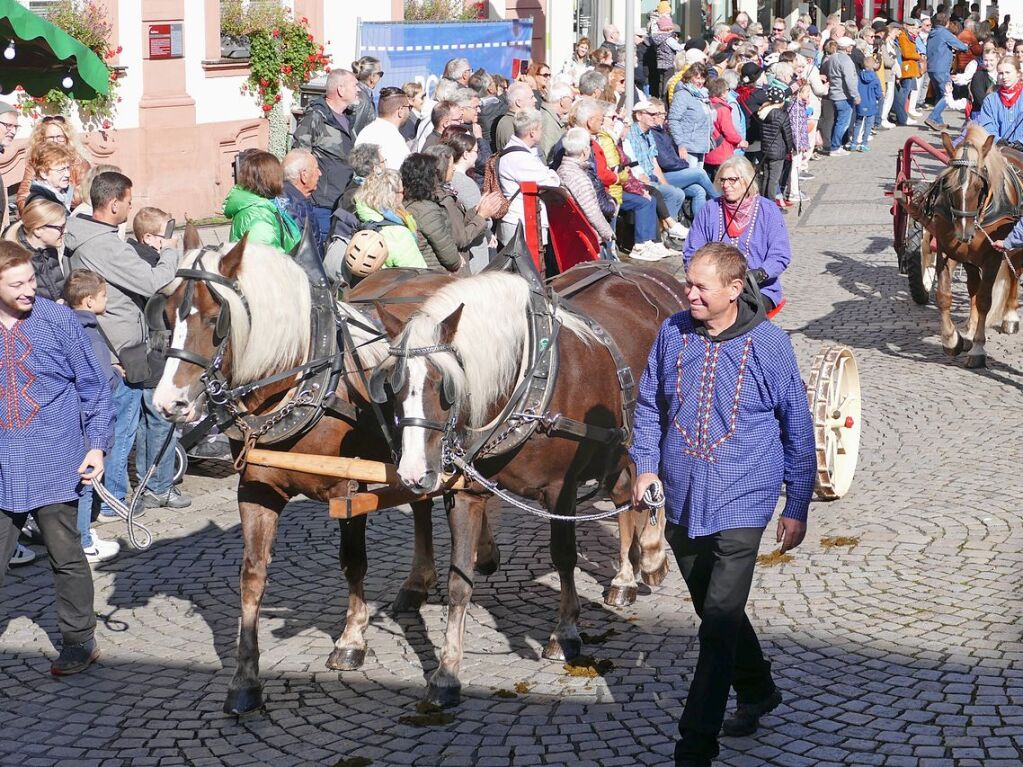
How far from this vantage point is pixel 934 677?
20.6 feet

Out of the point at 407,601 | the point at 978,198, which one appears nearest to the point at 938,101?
the point at 978,198

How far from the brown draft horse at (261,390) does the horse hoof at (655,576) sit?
1506 mm

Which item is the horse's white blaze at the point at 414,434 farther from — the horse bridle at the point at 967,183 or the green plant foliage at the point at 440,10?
the green plant foliage at the point at 440,10

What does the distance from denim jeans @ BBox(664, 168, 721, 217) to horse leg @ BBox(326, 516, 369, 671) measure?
437 inches

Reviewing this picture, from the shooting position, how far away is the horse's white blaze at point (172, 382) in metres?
5.76

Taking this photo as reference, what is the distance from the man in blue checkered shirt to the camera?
5246 mm

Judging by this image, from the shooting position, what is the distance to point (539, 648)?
679 centimetres

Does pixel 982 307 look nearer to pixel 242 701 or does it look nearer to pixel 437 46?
pixel 242 701

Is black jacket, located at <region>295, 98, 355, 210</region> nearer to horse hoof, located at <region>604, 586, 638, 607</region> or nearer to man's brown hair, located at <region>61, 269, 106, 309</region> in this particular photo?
man's brown hair, located at <region>61, 269, 106, 309</region>

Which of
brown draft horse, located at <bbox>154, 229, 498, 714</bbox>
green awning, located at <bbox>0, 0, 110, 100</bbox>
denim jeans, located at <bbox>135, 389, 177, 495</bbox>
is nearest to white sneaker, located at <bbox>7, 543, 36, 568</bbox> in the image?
denim jeans, located at <bbox>135, 389, 177, 495</bbox>

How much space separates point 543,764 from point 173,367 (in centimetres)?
202

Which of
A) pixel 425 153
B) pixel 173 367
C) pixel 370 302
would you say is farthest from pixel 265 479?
pixel 425 153

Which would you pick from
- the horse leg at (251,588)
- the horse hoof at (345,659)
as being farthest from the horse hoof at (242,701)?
the horse hoof at (345,659)

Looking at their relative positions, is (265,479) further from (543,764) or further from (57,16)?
(57,16)
